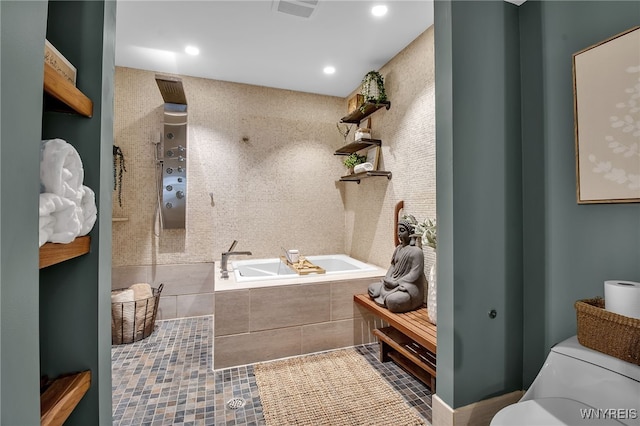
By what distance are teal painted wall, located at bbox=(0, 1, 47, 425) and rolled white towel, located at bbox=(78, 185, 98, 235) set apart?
28cm

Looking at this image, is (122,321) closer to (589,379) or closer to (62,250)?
(62,250)

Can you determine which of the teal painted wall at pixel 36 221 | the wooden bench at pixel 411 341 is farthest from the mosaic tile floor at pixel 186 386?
the teal painted wall at pixel 36 221

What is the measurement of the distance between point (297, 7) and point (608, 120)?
2.02 m

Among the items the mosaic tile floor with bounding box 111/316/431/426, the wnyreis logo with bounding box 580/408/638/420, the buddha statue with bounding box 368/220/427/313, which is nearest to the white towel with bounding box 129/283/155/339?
the mosaic tile floor with bounding box 111/316/431/426

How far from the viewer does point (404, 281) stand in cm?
227

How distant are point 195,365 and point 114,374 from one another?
539 mm

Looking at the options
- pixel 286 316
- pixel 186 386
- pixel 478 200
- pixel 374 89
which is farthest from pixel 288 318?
pixel 374 89

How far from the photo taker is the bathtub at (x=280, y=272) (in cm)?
241

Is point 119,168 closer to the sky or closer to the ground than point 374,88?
closer to the ground

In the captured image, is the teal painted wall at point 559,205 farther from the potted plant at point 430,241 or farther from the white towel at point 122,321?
the white towel at point 122,321

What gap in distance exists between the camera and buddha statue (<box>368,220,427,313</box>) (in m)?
2.20

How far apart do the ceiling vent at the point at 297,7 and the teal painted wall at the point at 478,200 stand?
1028mm

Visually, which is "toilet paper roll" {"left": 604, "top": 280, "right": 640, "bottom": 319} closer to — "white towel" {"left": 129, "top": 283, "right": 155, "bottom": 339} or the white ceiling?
the white ceiling

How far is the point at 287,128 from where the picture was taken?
371 centimetres
